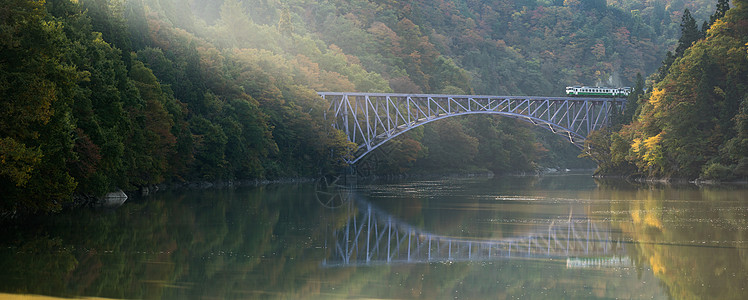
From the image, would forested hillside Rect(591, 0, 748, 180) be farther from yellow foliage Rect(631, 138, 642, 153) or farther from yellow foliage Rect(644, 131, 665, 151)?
yellow foliage Rect(631, 138, 642, 153)

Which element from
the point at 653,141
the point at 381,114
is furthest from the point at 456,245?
the point at 381,114

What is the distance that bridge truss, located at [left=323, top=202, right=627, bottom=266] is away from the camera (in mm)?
21000

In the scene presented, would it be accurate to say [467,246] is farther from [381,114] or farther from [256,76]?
[381,114]

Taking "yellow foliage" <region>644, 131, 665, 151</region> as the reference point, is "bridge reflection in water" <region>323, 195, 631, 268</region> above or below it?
below

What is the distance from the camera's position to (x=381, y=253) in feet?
72.3

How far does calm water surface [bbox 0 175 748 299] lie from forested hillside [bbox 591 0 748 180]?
2818cm

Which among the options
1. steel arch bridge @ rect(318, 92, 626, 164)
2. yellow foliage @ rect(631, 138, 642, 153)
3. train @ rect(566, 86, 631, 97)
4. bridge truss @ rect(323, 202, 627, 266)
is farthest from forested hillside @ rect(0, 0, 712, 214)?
yellow foliage @ rect(631, 138, 642, 153)

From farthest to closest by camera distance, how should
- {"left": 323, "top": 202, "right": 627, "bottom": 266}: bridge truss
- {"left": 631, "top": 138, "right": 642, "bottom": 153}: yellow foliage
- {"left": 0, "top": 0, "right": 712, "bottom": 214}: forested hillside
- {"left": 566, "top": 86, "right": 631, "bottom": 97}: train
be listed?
{"left": 566, "top": 86, "right": 631, "bottom": 97}: train
{"left": 631, "top": 138, "right": 642, "bottom": 153}: yellow foliage
{"left": 0, "top": 0, "right": 712, "bottom": 214}: forested hillside
{"left": 323, "top": 202, "right": 627, "bottom": 266}: bridge truss

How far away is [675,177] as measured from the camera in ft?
229

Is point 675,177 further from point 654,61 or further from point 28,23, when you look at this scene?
point 654,61

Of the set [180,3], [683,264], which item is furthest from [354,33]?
[683,264]

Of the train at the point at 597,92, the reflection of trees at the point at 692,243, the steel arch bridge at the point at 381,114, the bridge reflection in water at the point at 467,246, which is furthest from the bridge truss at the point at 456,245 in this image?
the train at the point at 597,92

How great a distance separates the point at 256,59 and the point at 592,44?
4316 inches

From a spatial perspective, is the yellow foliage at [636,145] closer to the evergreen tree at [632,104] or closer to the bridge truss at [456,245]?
the evergreen tree at [632,104]
